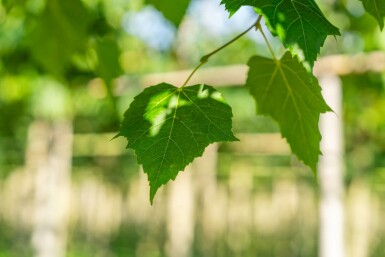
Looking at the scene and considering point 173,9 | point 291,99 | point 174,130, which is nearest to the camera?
point 174,130

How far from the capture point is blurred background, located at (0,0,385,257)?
1666 mm

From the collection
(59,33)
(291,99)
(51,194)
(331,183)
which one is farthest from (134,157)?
(291,99)

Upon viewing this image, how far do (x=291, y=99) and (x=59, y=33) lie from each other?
725 millimetres

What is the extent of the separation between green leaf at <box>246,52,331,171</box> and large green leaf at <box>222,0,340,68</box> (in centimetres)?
14

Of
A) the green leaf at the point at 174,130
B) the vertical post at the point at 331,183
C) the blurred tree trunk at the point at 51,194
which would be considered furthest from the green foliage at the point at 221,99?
the blurred tree trunk at the point at 51,194

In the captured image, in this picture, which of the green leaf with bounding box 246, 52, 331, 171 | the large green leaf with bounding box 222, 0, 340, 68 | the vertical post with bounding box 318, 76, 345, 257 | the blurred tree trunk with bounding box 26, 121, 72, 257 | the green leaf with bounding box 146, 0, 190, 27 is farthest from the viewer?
the blurred tree trunk with bounding box 26, 121, 72, 257

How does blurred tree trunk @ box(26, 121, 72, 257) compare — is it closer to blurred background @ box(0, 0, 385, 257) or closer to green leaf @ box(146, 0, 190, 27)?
blurred background @ box(0, 0, 385, 257)

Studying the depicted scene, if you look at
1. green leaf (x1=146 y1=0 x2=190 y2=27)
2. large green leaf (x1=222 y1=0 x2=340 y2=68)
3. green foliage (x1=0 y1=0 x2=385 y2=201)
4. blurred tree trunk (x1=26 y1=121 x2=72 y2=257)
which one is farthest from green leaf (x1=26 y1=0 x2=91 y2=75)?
blurred tree trunk (x1=26 y1=121 x2=72 y2=257)

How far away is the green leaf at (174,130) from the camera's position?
75 centimetres

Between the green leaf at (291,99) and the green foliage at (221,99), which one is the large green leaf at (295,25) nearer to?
the green foliage at (221,99)

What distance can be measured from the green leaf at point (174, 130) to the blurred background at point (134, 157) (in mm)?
307

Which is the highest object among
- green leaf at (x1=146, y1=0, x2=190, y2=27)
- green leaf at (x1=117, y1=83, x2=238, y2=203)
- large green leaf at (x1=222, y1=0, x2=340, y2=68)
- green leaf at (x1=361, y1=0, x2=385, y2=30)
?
green leaf at (x1=146, y1=0, x2=190, y2=27)

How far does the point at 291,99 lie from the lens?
933mm

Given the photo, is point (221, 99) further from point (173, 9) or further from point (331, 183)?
point (331, 183)
